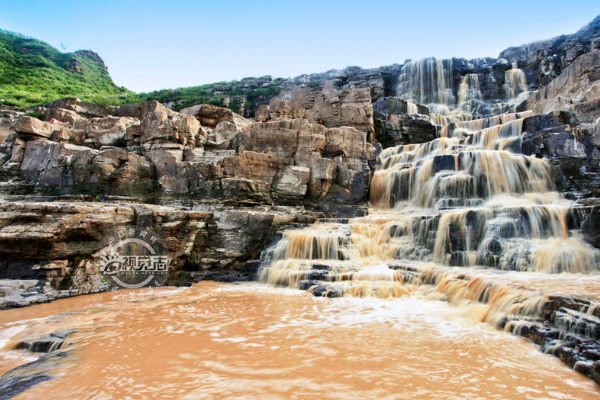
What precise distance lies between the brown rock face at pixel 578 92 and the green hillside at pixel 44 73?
105ft

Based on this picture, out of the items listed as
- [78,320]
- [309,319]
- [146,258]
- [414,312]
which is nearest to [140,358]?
[78,320]

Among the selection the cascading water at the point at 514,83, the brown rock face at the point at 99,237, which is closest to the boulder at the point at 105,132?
the brown rock face at the point at 99,237

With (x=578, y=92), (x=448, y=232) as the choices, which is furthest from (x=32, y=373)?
(x=578, y=92)

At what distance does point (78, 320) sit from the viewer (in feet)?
15.9

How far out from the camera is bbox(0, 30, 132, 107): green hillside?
2827cm

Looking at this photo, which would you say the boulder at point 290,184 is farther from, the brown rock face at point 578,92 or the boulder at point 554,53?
the boulder at point 554,53

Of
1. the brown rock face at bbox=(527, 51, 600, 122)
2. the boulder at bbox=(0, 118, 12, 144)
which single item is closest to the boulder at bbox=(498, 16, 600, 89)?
the brown rock face at bbox=(527, 51, 600, 122)

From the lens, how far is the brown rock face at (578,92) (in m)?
12.9

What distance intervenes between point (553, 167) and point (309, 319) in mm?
10390

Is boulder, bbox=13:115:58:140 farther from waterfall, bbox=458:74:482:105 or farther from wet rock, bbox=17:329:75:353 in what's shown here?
waterfall, bbox=458:74:482:105

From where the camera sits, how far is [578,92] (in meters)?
14.9

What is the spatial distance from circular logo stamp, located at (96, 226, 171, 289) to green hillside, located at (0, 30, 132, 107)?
24659 mm

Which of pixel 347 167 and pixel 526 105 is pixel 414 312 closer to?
pixel 347 167

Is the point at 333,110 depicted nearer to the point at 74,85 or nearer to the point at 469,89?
the point at 469,89
